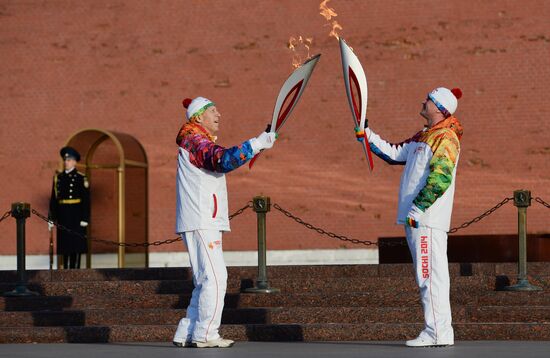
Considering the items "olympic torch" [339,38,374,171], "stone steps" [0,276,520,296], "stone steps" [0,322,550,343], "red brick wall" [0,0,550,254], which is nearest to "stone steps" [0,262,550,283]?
"stone steps" [0,276,520,296]

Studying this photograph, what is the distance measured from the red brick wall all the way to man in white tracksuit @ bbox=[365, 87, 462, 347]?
932cm

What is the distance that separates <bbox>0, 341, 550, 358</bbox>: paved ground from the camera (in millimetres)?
8203

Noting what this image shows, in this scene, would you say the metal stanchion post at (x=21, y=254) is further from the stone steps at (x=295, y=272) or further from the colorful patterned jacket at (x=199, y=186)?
the colorful patterned jacket at (x=199, y=186)

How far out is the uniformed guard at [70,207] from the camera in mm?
14867

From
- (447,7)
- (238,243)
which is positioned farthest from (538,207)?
(238,243)

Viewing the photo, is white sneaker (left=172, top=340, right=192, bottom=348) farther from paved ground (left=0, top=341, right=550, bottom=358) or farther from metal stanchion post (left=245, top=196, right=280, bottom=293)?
metal stanchion post (left=245, top=196, right=280, bottom=293)

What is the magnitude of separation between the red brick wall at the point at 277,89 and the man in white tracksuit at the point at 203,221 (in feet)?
31.3

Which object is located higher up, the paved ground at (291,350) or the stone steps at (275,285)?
the stone steps at (275,285)

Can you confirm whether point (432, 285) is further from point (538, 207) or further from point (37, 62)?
point (37, 62)

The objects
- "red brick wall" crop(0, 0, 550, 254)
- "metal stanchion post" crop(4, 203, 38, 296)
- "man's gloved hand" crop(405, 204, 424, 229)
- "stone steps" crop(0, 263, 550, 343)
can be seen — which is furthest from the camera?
"red brick wall" crop(0, 0, 550, 254)

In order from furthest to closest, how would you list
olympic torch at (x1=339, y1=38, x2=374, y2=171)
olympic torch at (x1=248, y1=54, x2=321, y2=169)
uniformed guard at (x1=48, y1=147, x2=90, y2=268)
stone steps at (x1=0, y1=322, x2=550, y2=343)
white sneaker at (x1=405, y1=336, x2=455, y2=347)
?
uniformed guard at (x1=48, y1=147, x2=90, y2=268), stone steps at (x1=0, y1=322, x2=550, y2=343), olympic torch at (x1=339, y1=38, x2=374, y2=171), olympic torch at (x1=248, y1=54, x2=321, y2=169), white sneaker at (x1=405, y1=336, x2=455, y2=347)

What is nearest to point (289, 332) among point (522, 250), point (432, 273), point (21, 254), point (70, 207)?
point (432, 273)

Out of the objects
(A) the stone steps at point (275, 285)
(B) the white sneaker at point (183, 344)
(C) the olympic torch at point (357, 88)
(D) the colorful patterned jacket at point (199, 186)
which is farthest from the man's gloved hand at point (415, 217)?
(A) the stone steps at point (275, 285)

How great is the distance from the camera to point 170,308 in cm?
1096
